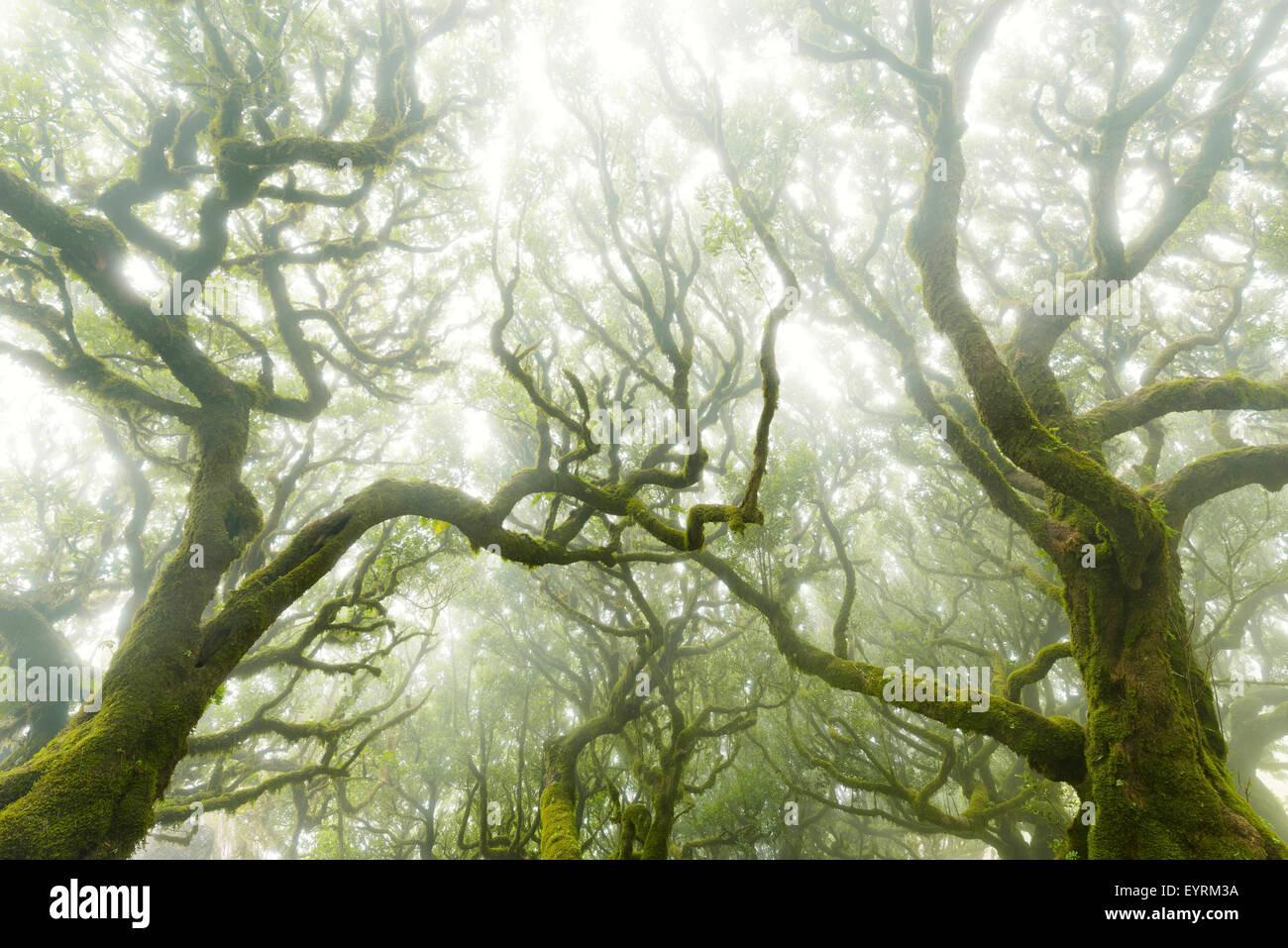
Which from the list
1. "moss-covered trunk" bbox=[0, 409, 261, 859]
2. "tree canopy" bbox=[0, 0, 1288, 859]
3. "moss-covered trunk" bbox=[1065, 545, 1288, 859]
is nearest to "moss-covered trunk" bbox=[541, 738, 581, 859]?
"tree canopy" bbox=[0, 0, 1288, 859]

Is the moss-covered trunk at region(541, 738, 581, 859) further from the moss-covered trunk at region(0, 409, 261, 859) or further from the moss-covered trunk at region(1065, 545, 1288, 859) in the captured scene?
the moss-covered trunk at region(1065, 545, 1288, 859)

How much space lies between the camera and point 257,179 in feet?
25.4

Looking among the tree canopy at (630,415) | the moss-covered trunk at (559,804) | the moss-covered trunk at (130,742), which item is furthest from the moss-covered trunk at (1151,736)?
the moss-covered trunk at (130,742)

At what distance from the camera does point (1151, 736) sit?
5.78m

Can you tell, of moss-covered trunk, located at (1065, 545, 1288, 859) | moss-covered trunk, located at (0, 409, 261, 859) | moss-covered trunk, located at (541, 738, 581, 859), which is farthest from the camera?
moss-covered trunk, located at (541, 738, 581, 859)

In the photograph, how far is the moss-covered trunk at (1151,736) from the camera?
5.26m

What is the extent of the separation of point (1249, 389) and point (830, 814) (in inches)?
786

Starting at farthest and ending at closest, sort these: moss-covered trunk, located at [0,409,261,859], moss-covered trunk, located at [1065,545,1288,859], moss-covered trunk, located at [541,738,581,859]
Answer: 1. moss-covered trunk, located at [541,738,581,859]
2. moss-covered trunk, located at [1065,545,1288,859]
3. moss-covered trunk, located at [0,409,261,859]

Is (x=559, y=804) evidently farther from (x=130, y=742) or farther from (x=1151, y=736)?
(x=1151, y=736)

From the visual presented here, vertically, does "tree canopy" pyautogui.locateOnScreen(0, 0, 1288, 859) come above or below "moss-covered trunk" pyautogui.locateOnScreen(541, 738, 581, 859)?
above

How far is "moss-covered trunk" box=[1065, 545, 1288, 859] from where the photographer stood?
17.3ft

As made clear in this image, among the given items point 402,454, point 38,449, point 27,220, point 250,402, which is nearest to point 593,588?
point 402,454

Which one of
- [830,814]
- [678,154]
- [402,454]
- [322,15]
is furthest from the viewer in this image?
[830,814]
